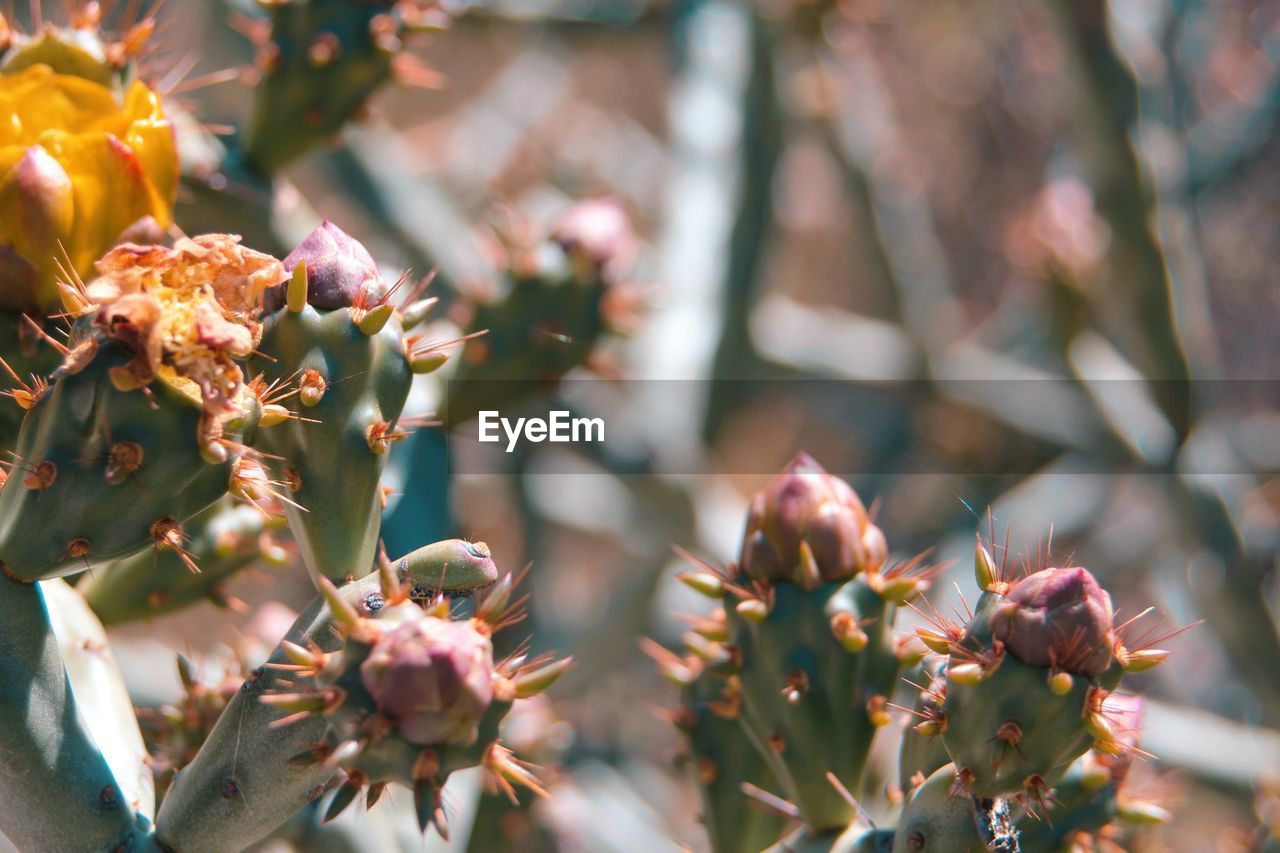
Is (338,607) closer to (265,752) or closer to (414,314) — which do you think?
(265,752)

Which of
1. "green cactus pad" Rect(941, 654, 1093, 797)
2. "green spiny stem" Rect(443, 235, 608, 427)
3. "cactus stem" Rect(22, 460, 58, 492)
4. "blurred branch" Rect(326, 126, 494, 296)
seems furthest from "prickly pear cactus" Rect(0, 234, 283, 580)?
"blurred branch" Rect(326, 126, 494, 296)

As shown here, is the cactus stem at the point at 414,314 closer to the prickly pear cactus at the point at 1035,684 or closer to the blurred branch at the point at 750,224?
the prickly pear cactus at the point at 1035,684

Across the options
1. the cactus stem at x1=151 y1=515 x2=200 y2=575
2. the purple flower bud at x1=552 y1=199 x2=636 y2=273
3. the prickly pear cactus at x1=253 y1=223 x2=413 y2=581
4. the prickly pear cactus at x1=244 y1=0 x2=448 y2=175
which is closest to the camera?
the cactus stem at x1=151 y1=515 x2=200 y2=575

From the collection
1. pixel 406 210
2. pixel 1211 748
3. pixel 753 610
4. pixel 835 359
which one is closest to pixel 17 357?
pixel 753 610

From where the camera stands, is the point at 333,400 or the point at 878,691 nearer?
the point at 333,400

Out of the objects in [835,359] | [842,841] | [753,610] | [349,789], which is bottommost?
[835,359]

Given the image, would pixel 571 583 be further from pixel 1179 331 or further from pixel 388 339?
pixel 388 339

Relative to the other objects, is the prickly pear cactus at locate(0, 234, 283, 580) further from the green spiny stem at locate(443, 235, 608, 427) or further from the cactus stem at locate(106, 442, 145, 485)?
the green spiny stem at locate(443, 235, 608, 427)
